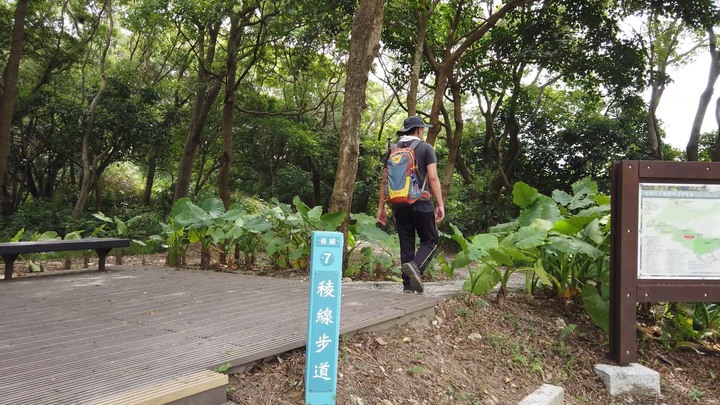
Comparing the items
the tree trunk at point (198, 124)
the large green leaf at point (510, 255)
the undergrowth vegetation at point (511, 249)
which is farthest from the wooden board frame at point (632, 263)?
the tree trunk at point (198, 124)

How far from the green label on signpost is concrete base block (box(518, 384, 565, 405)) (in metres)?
1.52

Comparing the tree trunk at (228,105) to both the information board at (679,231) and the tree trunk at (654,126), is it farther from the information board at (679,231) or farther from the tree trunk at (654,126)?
the tree trunk at (654,126)

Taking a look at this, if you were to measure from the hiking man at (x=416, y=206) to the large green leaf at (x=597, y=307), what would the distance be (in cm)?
146

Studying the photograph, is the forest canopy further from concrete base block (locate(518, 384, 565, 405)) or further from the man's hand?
concrete base block (locate(518, 384, 565, 405))

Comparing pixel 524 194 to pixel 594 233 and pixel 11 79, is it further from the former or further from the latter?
pixel 11 79

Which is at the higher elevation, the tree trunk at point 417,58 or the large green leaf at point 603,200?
the tree trunk at point 417,58

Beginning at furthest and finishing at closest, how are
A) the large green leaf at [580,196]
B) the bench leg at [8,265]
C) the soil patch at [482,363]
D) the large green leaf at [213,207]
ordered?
the large green leaf at [213,207] → the bench leg at [8,265] → the large green leaf at [580,196] → the soil patch at [482,363]

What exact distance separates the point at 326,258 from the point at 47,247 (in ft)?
17.1

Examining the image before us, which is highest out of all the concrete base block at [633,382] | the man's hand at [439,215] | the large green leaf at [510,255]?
the man's hand at [439,215]

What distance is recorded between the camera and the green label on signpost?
2.57 metres

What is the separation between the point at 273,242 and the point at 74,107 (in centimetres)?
1477

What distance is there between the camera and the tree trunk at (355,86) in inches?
238

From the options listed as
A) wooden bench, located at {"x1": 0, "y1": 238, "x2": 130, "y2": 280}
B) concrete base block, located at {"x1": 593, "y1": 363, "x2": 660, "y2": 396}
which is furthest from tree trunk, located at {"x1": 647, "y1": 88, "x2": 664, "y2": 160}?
wooden bench, located at {"x1": 0, "y1": 238, "x2": 130, "y2": 280}

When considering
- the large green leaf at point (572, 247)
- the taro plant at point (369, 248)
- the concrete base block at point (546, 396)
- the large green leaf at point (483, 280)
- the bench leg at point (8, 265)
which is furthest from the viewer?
the taro plant at point (369, 248)
